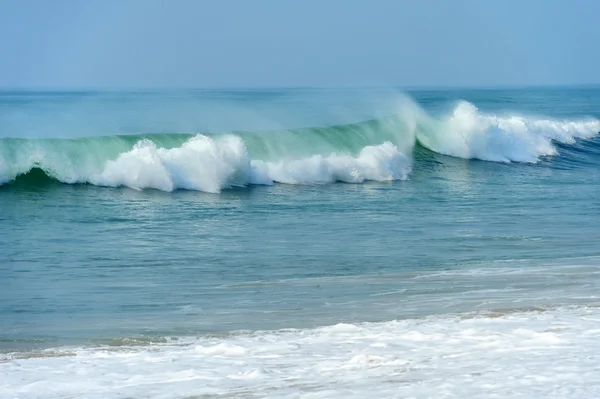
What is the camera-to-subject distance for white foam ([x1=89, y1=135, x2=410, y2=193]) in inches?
774

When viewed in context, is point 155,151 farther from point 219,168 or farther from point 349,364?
point 349,364

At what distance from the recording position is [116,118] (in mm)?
41719

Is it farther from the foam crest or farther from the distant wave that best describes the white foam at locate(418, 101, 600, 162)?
the foam crest

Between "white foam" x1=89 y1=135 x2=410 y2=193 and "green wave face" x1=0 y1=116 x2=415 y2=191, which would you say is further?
"green wave face" x1=0 y1=116 x2=415 y2=191

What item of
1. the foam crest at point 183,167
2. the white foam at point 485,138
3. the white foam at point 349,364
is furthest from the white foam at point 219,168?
the white foam at point 349,364

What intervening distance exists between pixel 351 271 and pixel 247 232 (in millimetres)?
3486

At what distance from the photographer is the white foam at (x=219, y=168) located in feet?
64.5

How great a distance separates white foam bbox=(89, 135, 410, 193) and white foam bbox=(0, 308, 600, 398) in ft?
40.7

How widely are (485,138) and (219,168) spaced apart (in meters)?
10.8

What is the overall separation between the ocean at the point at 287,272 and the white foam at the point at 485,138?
2441mm

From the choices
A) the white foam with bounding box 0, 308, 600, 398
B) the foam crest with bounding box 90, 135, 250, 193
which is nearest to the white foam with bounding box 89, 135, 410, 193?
the foam crest with bounding box 90, 135, 250, 193

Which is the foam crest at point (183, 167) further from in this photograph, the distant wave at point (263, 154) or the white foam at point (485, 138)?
the white foam at point (485, 138)

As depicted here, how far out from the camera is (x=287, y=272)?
34.2ft

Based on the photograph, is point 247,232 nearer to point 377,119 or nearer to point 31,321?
point 31,321
